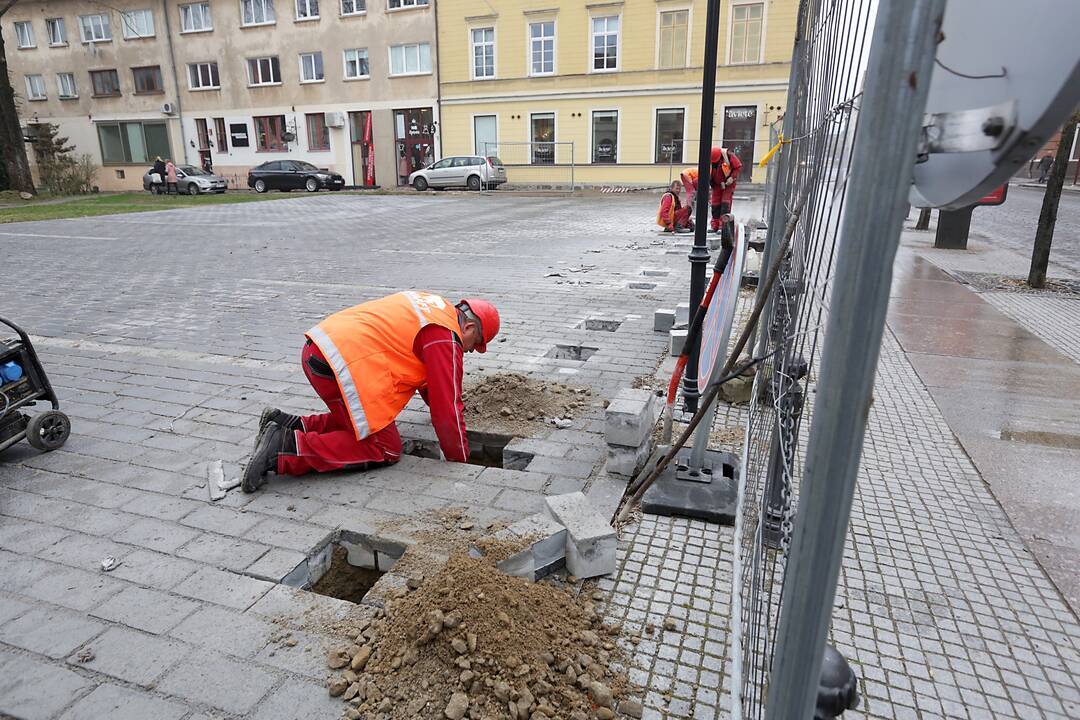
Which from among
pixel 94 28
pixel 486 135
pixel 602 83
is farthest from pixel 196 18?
pixel 602 83

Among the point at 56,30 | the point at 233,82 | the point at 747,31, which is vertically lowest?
the point at 233,82

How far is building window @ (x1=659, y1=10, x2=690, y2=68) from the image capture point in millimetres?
28781

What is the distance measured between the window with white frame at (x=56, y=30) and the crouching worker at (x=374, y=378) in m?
48.1

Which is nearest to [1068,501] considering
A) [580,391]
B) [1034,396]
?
[1034,396]

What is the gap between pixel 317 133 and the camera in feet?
117

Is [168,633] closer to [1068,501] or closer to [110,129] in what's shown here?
[1068,501]

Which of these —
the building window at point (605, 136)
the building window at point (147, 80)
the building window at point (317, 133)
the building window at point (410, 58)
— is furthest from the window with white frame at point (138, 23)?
the building window at point (605, 136)

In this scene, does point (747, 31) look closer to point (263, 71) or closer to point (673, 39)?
point (673, 39)

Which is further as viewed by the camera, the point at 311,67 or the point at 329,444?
the point at 311,67

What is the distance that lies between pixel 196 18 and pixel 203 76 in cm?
294

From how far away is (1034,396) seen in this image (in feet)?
16.9

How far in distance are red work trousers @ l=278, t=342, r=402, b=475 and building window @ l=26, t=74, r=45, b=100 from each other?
49585mm

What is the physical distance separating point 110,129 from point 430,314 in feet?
149

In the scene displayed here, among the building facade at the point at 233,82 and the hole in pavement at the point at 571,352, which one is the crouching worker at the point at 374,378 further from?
the building facade at the point at 233,82
